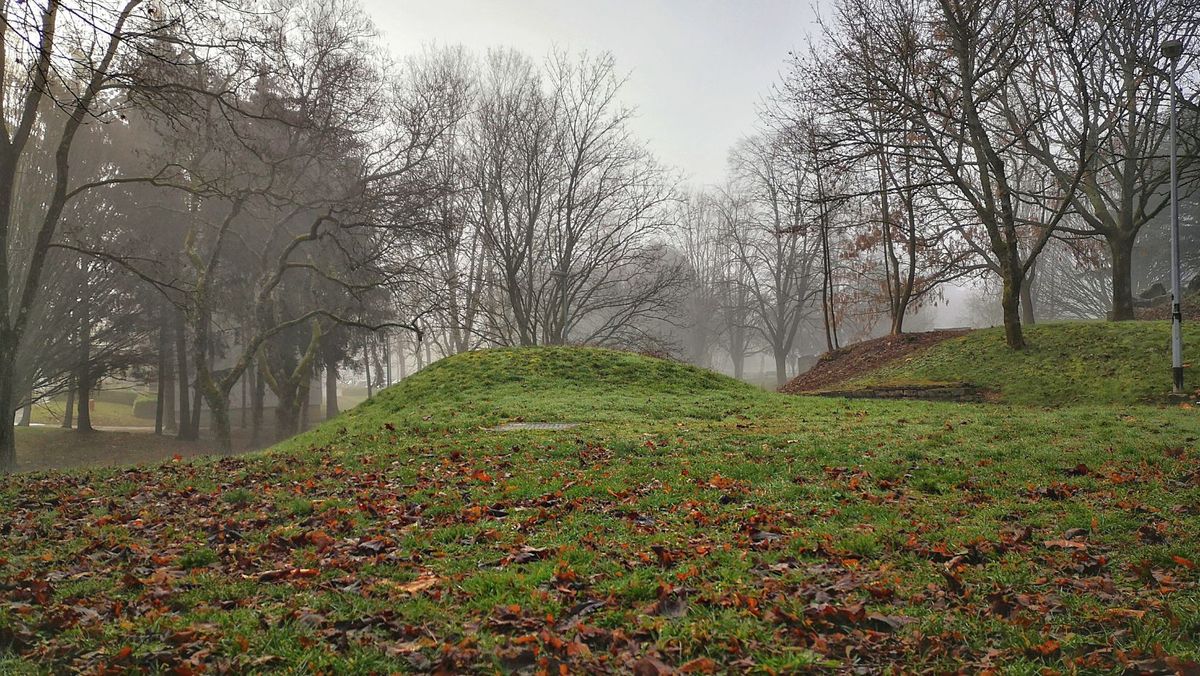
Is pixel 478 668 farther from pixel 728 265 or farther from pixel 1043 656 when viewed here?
pixel 728 265

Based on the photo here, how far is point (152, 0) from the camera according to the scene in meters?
12.8

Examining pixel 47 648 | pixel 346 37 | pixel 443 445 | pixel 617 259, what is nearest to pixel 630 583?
pixel 47 648

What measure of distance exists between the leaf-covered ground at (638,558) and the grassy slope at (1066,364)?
22.8ft

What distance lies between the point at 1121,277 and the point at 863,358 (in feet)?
24.9

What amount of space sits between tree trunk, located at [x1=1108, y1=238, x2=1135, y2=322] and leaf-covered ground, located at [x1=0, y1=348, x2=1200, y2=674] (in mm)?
14449

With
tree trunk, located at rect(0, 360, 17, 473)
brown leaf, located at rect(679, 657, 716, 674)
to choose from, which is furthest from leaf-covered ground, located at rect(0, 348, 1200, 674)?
tree trunk, located at rect(0, 360, 17, 473)

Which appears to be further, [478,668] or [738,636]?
[738,636]

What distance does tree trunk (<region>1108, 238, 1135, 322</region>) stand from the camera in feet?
68.2

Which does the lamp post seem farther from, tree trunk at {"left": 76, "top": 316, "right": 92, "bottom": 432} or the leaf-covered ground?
tree trunk at {"left": 76, "top": 316, "right": 92, "bottom": 432}

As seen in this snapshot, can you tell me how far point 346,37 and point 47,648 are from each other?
2187 centimetres

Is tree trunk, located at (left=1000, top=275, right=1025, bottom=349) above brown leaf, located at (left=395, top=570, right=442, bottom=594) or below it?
above

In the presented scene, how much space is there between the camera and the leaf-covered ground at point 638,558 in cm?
345

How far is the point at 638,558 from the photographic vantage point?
4.73 metres

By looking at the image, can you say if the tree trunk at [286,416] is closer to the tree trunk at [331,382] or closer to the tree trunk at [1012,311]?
the tree trunk at [331,382]
